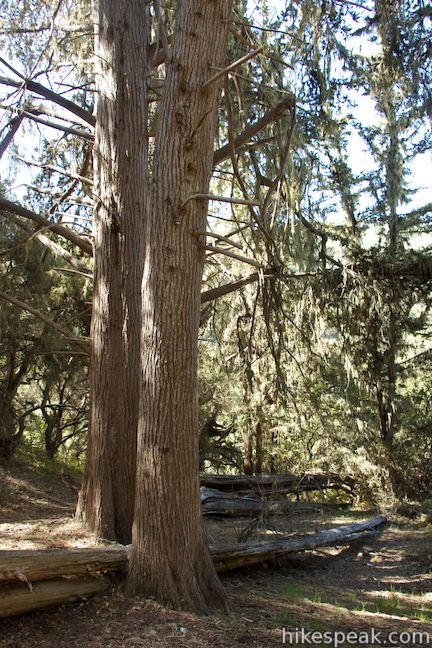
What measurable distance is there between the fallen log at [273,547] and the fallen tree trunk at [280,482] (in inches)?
76.0

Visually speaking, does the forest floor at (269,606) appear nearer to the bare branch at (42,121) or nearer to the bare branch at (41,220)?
the bare branch at (41,220)

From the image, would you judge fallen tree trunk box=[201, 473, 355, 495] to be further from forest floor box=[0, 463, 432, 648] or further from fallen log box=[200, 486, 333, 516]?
forest floor box=[0, 463, 432, 648]

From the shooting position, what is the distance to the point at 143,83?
7.48 m

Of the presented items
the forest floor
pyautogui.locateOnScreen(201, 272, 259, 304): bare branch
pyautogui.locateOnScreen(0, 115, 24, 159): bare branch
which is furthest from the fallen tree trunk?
pyautogui.locateOnScreen(0, 115, 24, 159): bare branch

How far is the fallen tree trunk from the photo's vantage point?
11.5m

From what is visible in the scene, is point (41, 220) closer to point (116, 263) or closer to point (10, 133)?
point (10, 133)

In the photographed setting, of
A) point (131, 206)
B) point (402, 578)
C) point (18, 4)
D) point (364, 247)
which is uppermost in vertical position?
point (18, 4)

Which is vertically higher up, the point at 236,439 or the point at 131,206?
the point at 131,206

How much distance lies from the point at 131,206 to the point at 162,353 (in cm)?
266

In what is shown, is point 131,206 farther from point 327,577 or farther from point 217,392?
point 217,392

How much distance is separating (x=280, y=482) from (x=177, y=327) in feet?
26.8

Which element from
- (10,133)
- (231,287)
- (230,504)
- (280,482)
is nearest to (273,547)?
(231,287)

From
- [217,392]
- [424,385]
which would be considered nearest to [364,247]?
[424,385]

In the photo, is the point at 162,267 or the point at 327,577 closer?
the point at 162,267
